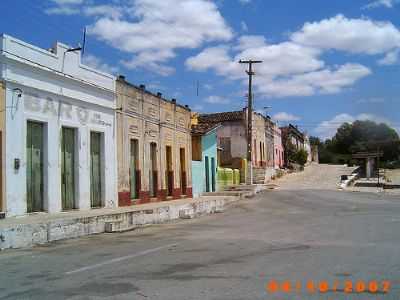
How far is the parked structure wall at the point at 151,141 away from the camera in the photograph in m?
23.4

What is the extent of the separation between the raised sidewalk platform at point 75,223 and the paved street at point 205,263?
0.51 meters

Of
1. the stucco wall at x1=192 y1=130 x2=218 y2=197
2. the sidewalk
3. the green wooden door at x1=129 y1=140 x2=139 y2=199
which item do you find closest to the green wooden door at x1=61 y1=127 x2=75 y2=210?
the sidewalk

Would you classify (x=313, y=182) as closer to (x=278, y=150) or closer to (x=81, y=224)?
(x=278, y=150)

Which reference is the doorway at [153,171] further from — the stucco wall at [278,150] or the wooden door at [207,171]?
the stucco wall at [278,150]

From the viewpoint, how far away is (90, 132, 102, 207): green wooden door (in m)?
21.1

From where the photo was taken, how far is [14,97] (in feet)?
53.5

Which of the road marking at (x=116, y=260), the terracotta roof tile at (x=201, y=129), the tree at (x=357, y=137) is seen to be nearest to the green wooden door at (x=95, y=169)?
the road marking at (x=116, y=260)

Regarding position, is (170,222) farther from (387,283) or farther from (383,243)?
(387,283)

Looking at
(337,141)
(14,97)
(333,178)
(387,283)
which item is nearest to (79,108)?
(14,97)

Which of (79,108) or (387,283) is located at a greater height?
(79,108)

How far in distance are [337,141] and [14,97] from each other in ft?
282

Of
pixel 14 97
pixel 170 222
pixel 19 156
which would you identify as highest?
pixel 14 97

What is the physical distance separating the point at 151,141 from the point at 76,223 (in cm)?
1118

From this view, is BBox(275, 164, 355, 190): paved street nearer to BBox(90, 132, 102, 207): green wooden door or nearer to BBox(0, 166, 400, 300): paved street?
BBox(90, 132, 102, 207): green wooden door
